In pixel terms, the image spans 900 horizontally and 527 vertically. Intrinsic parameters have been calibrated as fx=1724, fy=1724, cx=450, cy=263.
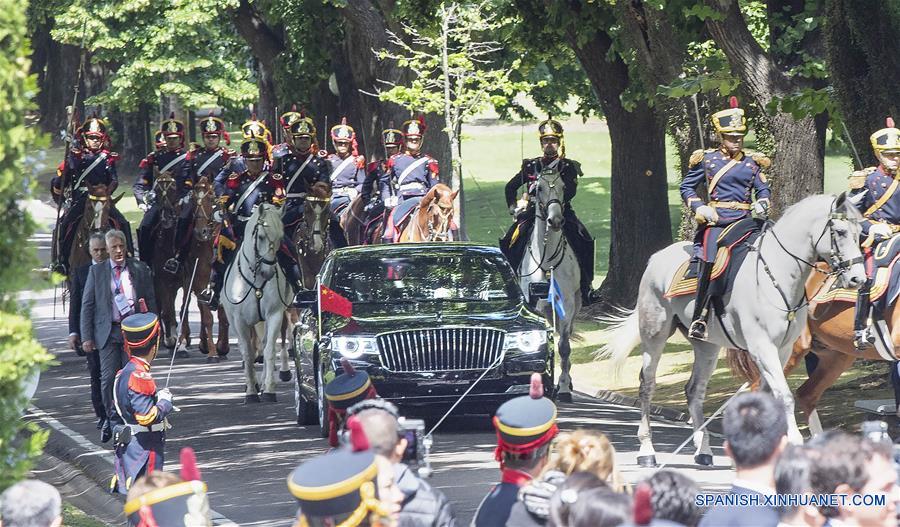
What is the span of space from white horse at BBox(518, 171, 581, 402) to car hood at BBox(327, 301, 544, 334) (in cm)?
275

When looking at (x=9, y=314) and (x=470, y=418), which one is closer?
(x=9, y=314)

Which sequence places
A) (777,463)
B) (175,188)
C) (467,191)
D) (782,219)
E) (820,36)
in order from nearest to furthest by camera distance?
(777,463) → (782,219) → (820,36) → (175,188) → (467,191)

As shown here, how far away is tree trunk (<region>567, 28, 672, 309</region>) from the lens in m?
28.2

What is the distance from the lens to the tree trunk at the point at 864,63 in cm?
1639

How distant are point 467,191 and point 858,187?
4718 centimetres

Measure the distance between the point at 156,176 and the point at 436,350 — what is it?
1013cm

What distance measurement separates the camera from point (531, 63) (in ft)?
90.2

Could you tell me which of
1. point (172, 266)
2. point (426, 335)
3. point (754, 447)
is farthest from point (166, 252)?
point (754, 447)

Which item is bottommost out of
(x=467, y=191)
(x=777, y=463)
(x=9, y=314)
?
(x=467, y=191)

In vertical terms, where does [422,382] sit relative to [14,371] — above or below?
below

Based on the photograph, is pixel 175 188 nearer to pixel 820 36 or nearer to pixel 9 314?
pixel 820 36

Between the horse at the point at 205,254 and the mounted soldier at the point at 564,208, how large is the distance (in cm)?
485

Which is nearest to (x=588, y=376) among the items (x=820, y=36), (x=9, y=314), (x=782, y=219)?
(x=820, y=36)

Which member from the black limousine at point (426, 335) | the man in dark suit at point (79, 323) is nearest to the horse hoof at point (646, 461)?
the black limousine at point (426, 335)
